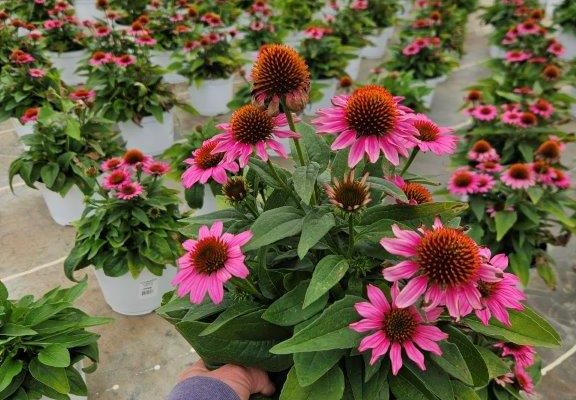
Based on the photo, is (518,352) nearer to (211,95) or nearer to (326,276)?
(326,276)

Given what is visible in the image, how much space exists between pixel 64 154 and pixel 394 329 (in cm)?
171

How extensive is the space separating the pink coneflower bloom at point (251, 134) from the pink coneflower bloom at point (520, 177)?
4.20 feet

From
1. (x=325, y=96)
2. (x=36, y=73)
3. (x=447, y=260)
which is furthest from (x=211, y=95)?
(x=447, y=260)

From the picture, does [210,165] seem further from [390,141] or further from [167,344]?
[167,344]

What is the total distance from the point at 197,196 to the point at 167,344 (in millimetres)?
510

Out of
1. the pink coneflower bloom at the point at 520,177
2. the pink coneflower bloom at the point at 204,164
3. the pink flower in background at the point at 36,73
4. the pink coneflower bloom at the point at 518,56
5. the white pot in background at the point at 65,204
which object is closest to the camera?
the pink coneflower bloom at the point at 204,164

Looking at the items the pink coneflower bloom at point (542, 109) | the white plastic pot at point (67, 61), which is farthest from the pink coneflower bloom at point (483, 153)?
the white plastic pot at point (67, 61)

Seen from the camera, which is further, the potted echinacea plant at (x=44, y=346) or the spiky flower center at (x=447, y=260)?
the potted echinacea plant at (x=44, y=346)

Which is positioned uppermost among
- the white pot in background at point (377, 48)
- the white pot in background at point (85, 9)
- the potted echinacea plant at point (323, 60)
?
the potted echinacea plant at point (323, 60)

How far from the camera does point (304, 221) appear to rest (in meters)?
0.67

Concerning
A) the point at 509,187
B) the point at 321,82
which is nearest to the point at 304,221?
the point at 509,187

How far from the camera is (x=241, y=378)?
79cm

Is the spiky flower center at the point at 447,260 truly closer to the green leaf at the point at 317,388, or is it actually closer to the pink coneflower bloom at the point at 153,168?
the green leaf at the point at 317,388

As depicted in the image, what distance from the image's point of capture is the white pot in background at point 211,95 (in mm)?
3039
